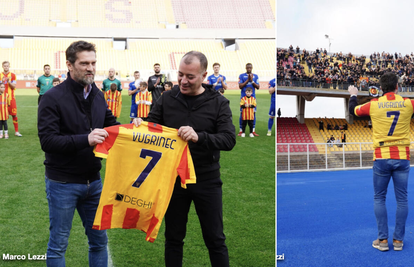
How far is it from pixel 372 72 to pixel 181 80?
32487mm

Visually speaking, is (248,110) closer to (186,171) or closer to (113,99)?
(113,99)

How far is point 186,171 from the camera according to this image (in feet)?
8.43

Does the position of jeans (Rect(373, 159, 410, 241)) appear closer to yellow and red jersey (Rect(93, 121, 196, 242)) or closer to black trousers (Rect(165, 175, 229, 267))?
black trousers (Rect(165, 175, 229, 267))

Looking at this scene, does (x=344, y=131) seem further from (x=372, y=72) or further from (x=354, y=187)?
(x=354, y=187)

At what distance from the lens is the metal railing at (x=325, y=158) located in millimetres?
12938

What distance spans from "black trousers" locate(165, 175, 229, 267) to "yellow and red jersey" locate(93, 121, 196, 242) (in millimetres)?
84

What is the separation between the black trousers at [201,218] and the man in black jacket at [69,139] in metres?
0.59

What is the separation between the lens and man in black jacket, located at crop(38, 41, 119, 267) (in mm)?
2412

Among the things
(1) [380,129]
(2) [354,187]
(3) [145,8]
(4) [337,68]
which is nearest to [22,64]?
(3) [145,8]

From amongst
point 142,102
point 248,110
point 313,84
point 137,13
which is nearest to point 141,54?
point 137,13

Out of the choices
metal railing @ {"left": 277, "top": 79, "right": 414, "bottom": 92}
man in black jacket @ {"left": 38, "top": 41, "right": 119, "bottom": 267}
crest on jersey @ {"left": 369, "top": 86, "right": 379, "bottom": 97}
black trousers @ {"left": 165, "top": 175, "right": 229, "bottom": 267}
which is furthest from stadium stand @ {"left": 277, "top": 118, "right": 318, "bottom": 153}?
man in black jacket @ {"left": 38, "top": 41, "right": 119, "bottom": 267}

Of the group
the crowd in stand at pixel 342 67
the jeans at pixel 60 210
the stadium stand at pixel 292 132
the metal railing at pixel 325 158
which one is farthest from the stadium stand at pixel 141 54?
the jeans at pixel 60 210

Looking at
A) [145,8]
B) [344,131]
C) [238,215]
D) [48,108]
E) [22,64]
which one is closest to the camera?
[48,108]

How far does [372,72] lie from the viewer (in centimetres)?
3175
